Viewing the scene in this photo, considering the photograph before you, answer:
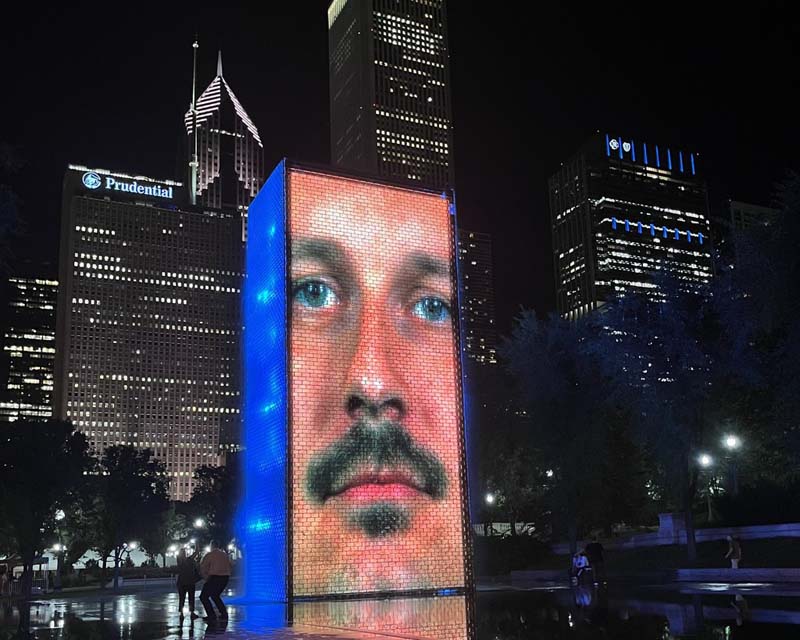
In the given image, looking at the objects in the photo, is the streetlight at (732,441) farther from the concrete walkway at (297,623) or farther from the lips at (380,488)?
the concrete walkway at (297,623)

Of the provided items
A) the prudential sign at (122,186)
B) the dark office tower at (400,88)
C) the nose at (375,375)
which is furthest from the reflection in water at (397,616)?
the prudential sign at (122,186)

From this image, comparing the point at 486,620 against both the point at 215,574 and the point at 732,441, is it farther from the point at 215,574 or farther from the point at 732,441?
the point at 732,441

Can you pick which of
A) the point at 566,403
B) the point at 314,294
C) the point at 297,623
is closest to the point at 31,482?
the point at 566,403

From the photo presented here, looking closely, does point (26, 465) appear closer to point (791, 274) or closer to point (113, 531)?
point (113, 531)

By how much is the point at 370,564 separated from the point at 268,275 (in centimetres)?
876

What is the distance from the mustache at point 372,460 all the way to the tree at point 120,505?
4215cm

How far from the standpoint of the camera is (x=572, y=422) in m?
39.9

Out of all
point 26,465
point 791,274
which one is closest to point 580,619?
point 791,274

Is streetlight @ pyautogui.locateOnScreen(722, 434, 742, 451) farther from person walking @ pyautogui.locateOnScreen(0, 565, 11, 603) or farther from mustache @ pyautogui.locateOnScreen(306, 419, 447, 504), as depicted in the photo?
person walking @ pyautogui.locateOnScreen(0, 565, 11, 603)

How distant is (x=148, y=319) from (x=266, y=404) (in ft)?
493

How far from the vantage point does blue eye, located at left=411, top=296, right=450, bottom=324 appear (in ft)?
85.6

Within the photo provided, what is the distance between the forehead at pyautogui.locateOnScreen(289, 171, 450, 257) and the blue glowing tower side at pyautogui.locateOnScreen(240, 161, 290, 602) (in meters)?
0.63

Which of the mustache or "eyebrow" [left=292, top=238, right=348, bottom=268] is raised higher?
"eyebrow" [left=292, top=238, right=348, bottom=268]

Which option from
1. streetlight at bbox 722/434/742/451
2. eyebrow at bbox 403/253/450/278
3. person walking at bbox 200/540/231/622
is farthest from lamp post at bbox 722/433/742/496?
person walking at bbox 200/540/231/622
